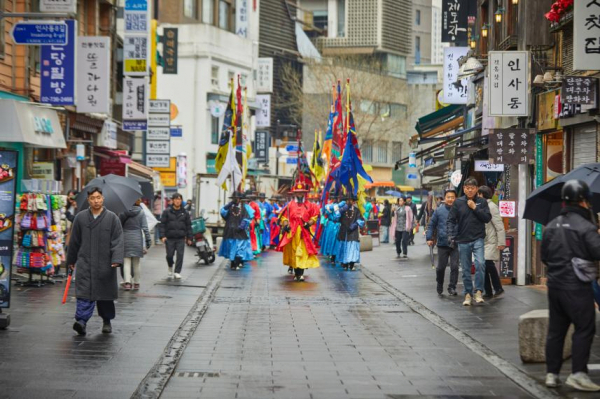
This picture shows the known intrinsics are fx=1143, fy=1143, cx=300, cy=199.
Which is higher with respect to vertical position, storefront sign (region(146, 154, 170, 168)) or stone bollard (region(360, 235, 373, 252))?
storefront sign (region(146, 154, 170, 168))

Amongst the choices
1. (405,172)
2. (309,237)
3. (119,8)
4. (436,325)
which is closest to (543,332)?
(436,325)

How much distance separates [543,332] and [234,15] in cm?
5628

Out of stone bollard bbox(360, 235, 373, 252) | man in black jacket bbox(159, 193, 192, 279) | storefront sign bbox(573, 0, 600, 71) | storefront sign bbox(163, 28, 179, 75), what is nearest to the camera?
storefront sign bbox(573, 0, 600, 71)

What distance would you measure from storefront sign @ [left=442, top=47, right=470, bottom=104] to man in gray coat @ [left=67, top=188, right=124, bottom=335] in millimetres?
21102

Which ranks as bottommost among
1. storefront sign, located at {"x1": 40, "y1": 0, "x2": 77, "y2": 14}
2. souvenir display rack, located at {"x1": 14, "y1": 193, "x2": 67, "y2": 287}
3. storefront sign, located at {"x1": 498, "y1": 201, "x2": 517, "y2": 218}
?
souvenir display rack, located at {"x1": 14, "y1": 193, "x2": 67, "y2": 287}

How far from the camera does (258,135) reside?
2576 inches

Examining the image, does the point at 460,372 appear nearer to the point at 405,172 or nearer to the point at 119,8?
the point at 119,8

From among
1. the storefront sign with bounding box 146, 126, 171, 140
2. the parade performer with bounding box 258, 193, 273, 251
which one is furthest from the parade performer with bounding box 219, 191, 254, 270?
the storefront sign with bounding box 146, 126, 171, 140

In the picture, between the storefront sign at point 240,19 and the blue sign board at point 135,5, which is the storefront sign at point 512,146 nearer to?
the blue sign board at point 135,5

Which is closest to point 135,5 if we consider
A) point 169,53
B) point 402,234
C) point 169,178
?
point 402,234

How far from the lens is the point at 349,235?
2727 cm

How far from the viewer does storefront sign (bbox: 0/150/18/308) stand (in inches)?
535

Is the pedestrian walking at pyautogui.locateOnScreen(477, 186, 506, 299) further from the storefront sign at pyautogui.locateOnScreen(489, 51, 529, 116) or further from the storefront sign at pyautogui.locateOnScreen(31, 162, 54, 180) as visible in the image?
the storefront sign at pyautogui.locateOnScreen(31, 162, 54, 180)

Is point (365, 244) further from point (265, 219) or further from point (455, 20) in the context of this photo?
point (455, 20)
